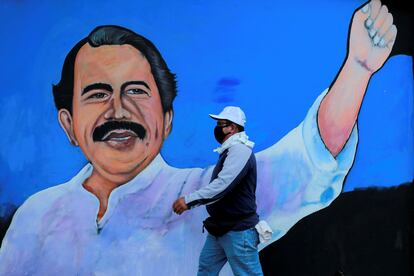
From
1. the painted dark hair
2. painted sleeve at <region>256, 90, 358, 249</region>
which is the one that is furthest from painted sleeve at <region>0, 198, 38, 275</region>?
painted sleeve at <region>256, 90, 358, 249</region>

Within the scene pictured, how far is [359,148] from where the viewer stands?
4.77 m

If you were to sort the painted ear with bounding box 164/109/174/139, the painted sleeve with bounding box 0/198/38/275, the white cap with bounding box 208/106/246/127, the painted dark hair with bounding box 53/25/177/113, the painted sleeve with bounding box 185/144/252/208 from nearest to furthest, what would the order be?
the painted sleeve with bounding box 185/144/252/208 < the white cap with bounding box 208/106/246/127 < the painted sleeve with bounding box 0/198/38/275 < the painted dark hair with bounding box 53/25/177/113 < the painted ear with bounding box 164/109/174/139

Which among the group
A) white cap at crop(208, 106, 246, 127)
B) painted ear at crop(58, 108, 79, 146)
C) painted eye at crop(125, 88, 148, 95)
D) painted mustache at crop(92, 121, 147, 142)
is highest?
painted eye at crop(125, 88, 148, 95)

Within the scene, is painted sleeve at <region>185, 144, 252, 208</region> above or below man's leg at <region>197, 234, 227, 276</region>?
above

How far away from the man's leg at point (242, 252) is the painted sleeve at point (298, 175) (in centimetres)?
87

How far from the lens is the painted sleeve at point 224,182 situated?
11.7 feet

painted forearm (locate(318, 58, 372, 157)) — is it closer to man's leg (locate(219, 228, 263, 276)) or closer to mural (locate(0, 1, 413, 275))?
mural (locate(0, 1, 413, 275))

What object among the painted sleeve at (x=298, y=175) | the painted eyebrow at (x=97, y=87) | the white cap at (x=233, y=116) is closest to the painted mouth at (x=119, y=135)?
the painted eyebrow at (x=97, y=87)

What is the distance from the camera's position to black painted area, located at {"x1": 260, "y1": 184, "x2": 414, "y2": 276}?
4629mm

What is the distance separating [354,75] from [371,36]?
40 centimetres

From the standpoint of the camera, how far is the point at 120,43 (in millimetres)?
4422

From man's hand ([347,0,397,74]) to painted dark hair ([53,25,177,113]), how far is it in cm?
165

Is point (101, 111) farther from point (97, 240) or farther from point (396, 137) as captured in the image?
point (396, 137)

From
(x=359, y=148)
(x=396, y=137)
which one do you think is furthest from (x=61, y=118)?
(x=396, y=137)
